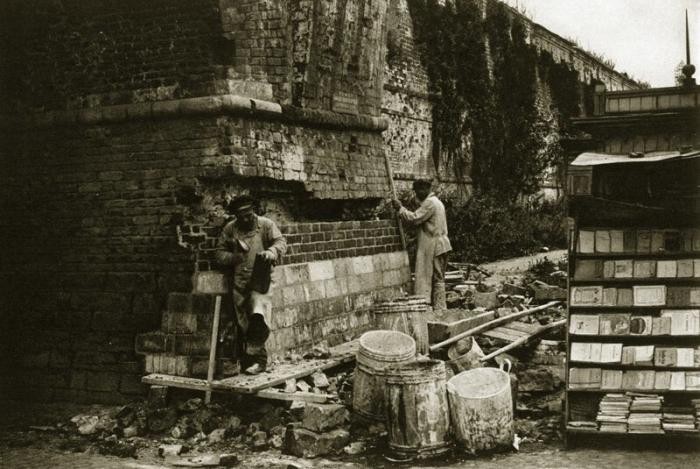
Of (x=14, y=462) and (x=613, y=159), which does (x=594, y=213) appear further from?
(x=14, y=462)

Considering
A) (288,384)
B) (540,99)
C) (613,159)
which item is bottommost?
(288,384)

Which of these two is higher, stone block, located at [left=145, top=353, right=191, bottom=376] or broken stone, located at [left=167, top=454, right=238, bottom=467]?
stone block, located at [left=145, top=353, right=191, bottom=376]

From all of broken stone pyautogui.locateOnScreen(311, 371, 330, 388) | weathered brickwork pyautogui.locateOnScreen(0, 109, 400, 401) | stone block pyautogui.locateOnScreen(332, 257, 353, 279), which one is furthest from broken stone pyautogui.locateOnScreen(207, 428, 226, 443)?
stone block pyautogui.locateOnScreen(332, 257, 353, 279)

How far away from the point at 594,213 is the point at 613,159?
22.3 inches

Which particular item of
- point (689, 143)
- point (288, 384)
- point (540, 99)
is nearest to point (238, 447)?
point (288, 384)

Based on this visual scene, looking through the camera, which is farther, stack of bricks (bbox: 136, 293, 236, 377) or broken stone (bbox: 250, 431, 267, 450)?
stack of bricks (bbox: 136, 293, 236, 377)

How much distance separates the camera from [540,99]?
2572 cm

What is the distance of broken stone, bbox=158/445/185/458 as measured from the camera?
735 centimetres

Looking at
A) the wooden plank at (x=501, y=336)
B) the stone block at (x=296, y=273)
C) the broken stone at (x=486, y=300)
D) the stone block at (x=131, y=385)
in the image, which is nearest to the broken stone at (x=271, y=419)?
the stone block at (x=131, y=385)

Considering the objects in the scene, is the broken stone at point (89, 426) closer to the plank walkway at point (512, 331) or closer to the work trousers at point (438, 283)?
the plank walkway at point (512, 331)

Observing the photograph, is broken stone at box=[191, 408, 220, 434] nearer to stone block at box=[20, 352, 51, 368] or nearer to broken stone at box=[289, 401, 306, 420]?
broken stone at box=[289, 401, 306, 420]

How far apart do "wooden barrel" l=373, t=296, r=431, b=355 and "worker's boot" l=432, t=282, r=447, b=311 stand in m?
2.14

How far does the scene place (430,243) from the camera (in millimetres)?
11297

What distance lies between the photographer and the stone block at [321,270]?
33.1ft
